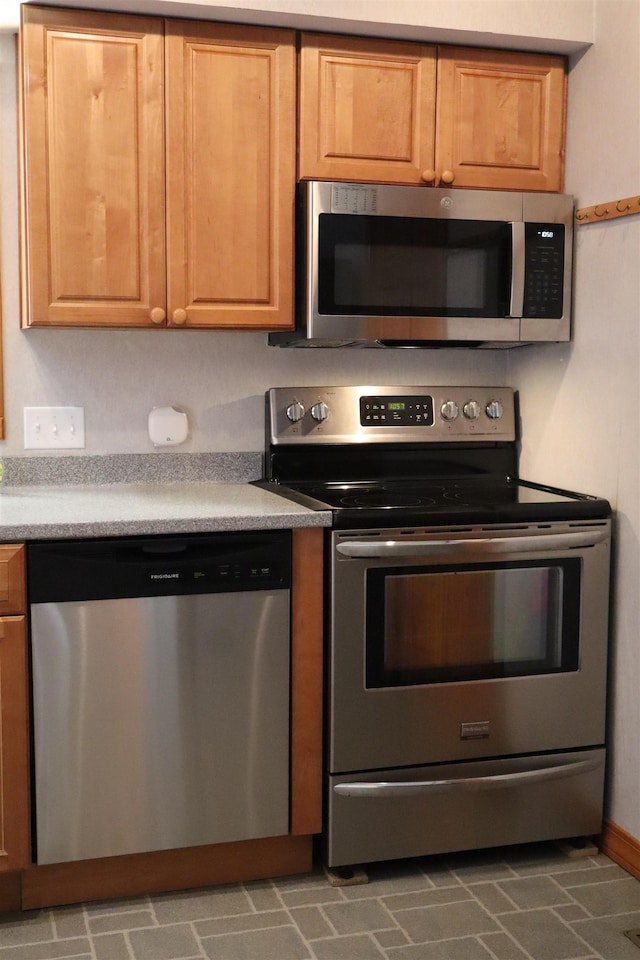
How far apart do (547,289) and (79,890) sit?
1.92 meters

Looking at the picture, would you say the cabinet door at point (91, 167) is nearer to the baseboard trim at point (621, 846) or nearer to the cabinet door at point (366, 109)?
the cabinet door at point (366, 109)

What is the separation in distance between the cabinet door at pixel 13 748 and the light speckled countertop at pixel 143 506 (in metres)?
0.24

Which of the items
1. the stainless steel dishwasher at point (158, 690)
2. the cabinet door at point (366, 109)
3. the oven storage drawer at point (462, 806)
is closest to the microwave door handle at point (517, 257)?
the cabinet door at point (366, 109)

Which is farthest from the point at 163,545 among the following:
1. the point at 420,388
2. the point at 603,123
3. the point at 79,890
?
the point at 603,123

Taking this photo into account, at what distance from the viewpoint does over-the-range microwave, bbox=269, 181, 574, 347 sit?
8.54ft

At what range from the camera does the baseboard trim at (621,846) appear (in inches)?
99.5

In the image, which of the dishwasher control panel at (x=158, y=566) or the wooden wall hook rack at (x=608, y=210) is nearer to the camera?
the dishwasher control panel at (x=158, y=566)

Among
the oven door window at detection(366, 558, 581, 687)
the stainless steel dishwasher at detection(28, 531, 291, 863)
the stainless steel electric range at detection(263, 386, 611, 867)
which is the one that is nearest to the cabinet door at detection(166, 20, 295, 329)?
the stainless steel electric range at detection(263, 386, 611, 867)

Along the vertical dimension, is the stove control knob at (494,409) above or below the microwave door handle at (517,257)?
below

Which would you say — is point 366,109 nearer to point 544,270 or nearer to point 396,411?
point 544,270

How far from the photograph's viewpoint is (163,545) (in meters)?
2.28

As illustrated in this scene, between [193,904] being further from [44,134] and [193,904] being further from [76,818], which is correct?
[44,134]

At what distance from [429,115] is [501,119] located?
21cm

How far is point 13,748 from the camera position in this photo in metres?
2.24
